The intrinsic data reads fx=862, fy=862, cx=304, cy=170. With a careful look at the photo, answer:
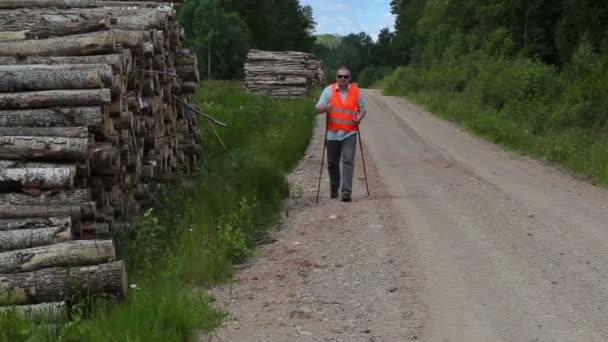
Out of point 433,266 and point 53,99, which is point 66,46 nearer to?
point 53,99

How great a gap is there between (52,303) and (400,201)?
642cm

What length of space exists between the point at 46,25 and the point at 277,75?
24.1 metres

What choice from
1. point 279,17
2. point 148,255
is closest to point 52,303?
point 148,255

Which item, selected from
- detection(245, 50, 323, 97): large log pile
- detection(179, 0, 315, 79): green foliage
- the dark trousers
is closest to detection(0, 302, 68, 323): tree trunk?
the dark trousers

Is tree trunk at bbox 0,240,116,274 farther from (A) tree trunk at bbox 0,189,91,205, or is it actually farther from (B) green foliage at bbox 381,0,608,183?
(B) green foliage at bbox 381,0,608,183

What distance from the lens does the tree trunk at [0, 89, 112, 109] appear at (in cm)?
890

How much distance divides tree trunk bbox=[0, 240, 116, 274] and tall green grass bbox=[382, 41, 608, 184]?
378 inches

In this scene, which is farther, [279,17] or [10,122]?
[279,17]

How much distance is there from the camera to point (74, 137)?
28.1ft

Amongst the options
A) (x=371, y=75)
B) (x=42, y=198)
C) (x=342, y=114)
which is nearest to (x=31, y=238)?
(x=42, y=198)

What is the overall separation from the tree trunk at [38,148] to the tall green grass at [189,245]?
123 centimetres

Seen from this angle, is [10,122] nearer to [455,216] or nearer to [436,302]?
[436,302]

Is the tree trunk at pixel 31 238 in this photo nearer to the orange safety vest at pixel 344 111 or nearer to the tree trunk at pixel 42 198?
the tree trunk at pixel 42 198

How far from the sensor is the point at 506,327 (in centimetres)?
662
